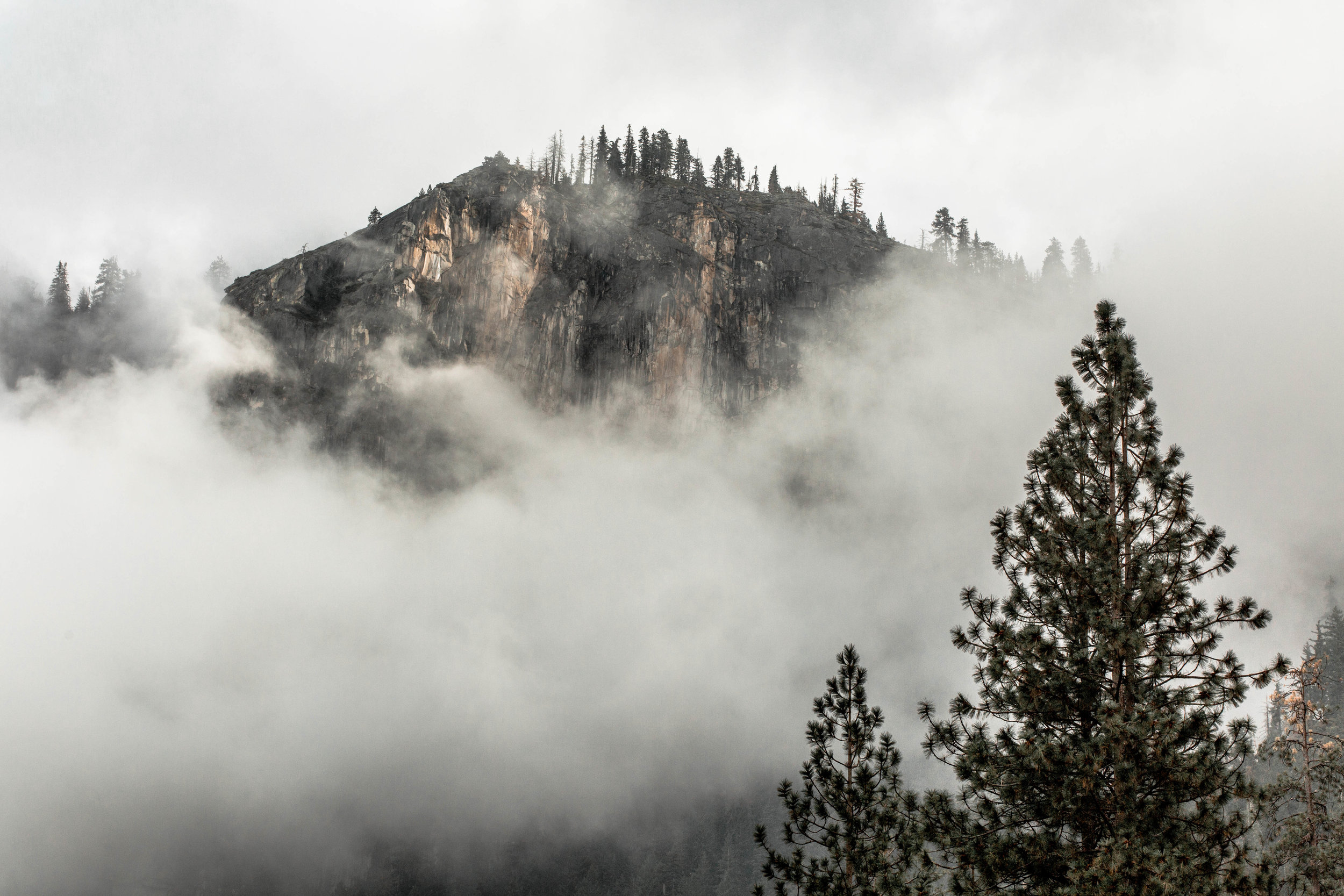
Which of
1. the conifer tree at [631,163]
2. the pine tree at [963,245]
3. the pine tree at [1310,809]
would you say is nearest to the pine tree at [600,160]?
the conifer tree at [631,163]

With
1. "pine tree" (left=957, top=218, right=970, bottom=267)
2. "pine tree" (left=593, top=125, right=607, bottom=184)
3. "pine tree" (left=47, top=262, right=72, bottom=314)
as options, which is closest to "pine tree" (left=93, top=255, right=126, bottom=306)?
"pine tree" (left=47, top=262, right=72, bottom=314)

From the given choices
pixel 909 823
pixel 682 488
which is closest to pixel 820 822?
pixel 909 823

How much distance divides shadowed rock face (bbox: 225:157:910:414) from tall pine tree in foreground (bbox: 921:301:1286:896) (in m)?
112

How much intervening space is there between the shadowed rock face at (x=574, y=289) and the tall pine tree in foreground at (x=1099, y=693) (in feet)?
368

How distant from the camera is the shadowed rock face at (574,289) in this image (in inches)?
4860

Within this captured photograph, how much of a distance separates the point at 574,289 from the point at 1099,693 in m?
120

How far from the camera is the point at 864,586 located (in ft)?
656

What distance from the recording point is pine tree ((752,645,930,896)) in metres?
24.4

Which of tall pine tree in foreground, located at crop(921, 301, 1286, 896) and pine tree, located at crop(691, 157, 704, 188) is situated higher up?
pine tree, located at crop(691, 157, 704, 188)

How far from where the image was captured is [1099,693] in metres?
16.3

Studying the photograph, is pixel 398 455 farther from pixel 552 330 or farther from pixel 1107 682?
pixel 1107 682

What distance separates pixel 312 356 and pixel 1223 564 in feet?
421

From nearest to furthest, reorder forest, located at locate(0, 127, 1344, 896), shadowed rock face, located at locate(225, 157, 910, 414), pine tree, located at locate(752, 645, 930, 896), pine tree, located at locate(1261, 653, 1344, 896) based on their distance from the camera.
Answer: forest, located at locate(0, 127, 1344, 896) → pine tree, located at locate(752, 645, 930, 896) → pine tree, located at locate(1261, 653, 1344, 896) → shadowed rock face, located at locate(225, 157, 910, 414)

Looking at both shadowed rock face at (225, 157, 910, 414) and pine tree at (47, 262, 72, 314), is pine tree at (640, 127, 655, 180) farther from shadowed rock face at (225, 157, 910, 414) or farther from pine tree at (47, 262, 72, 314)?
pine tree at (47, 262, 72, 314)
